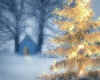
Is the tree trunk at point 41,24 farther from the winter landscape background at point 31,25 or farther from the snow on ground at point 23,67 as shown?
the snow on ground at point 23,67

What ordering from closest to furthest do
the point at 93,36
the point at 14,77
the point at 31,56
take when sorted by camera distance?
1. the point at 93,36
2. the point at 14,77
3. the point at 31,56

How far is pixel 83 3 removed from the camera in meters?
4.19

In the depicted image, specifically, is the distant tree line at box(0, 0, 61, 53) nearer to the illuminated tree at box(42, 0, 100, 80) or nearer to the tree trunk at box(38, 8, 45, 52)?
the tree trunk at box(38, 8, 45, 52)

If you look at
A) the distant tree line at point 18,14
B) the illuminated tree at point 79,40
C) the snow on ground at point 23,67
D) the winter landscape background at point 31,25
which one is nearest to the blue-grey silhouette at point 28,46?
the winter landscape background at point 31,25

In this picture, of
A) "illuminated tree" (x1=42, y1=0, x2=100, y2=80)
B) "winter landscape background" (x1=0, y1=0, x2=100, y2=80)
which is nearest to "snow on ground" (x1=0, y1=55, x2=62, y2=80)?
"winter landscape background" (x1=0, y1=0, x2=100, y2=80)

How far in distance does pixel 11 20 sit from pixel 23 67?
267cm

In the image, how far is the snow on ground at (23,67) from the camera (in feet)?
18.2

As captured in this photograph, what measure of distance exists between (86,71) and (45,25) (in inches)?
168

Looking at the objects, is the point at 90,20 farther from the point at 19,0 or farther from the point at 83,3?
the point at 19,0

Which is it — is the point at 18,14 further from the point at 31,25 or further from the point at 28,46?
the point at 28,46

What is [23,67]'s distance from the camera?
6.48m

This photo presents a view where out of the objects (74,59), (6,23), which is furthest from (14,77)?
(6,23)

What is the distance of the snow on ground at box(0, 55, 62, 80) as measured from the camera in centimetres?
553

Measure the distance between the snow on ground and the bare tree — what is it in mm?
871
